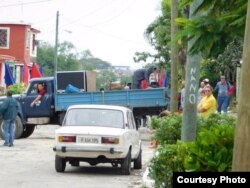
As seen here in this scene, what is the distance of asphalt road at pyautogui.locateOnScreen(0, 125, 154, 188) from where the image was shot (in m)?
14.5

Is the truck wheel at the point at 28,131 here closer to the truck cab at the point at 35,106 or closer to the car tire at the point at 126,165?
the truck cab at the point at 35,106

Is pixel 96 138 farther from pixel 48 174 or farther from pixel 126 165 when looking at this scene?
pixel 48 174

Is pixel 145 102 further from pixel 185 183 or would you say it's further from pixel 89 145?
pixel 185 183

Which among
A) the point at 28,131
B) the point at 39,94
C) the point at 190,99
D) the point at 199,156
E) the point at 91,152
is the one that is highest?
the point at 190,99

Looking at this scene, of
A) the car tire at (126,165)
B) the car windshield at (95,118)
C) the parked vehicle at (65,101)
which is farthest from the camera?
the parked vehicle at (65,101)

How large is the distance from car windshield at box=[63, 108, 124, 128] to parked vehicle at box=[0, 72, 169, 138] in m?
10.6

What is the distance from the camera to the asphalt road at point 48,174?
47.4 ft

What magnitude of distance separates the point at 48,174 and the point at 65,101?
11.9 meters

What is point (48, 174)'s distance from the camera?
16.1m

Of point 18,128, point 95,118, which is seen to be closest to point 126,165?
point 95,118

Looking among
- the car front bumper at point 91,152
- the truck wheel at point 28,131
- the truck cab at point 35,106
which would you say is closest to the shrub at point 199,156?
the car front bumper at point 91,152

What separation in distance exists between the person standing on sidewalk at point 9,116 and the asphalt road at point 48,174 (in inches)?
60.5

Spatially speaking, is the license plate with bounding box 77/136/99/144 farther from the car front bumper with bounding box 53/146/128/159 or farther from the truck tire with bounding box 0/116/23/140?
the truck tire with bounding box 0/116/23/140

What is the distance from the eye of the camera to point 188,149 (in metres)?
8.40
